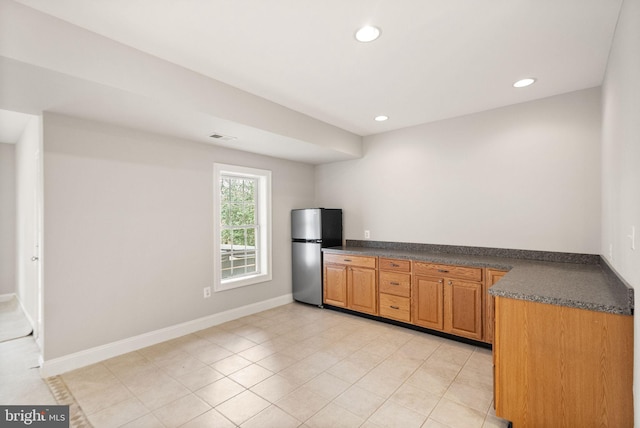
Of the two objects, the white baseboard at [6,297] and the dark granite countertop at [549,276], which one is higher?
the dark granite countertop at [549,276]

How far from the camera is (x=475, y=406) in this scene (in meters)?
2.13

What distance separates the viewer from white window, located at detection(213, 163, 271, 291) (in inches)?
153

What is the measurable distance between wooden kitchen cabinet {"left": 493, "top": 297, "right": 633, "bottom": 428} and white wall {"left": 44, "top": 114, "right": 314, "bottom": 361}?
10.3 ft

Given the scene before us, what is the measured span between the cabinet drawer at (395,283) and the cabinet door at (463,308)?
17.8 inches

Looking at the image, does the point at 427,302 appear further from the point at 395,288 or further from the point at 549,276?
the point at 549,276

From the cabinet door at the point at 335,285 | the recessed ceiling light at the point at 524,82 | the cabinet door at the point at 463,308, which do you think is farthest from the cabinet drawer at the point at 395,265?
the recessed ceiling light at the point at 524,82

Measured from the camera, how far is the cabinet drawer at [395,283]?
358 cm

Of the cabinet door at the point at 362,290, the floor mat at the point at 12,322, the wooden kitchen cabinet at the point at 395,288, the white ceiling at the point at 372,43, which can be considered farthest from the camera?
the cabinet door at the point at 362,290

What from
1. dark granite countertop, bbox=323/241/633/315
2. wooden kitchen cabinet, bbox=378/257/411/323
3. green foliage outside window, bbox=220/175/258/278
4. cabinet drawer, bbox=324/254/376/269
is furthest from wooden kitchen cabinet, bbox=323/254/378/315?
green foliage outside window, bbox=220/175/258/278

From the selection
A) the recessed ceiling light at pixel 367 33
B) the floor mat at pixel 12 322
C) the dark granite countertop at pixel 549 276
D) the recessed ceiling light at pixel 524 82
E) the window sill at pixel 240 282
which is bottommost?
the floor mat at pixel 12 322

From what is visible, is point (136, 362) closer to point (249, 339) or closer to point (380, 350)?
point (249, 339)

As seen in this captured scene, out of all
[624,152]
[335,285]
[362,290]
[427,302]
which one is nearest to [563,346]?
[624,152]

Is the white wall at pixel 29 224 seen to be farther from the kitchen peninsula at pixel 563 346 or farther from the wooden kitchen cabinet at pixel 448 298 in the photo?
the kitchen peninsula at pixel 563 346

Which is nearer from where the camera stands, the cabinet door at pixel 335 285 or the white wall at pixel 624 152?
the white wall at pixel 624 152
